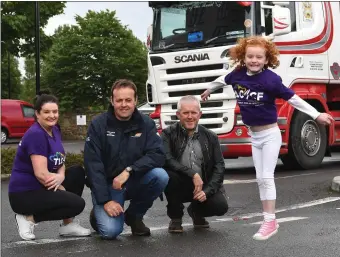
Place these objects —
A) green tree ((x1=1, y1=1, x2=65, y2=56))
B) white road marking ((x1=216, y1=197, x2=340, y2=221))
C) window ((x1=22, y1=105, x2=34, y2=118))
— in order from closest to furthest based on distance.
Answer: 1. white road marking ((x1=216, y1=197, x2=340, y2=221))
2. window ((x1=22, y1=105, x2=34, y2=118))
3. green tree ((x1=1, y1=1, x2=65, y2=56))

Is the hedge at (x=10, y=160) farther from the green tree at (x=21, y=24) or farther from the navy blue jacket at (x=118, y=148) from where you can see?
the green tree at (x=21, y=24)

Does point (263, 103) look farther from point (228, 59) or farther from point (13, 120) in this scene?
point (13, 120)

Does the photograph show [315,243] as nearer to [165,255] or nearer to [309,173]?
[165,255]

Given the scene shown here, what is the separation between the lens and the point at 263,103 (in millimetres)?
5961

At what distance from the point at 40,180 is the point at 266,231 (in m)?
2.02

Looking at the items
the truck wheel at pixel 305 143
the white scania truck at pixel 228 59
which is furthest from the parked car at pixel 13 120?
the truck wheel at pixel 305 143

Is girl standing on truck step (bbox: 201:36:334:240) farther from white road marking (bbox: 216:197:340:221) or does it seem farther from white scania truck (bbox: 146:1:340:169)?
white scania truck (bbox: 146:1:340:169)

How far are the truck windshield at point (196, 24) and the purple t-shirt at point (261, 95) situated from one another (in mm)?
5665

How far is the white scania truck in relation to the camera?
11.7 m

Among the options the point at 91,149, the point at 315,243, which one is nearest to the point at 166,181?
the point at 91,149

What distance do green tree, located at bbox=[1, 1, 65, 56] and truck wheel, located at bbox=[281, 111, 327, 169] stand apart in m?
24.4

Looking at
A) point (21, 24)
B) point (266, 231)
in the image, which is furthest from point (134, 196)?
point (21, 24)

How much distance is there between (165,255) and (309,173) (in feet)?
22.9

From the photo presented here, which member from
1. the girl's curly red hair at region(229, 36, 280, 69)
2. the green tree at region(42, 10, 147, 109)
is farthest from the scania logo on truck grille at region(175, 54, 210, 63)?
the green tree at region(42, 10, 147, 109)
